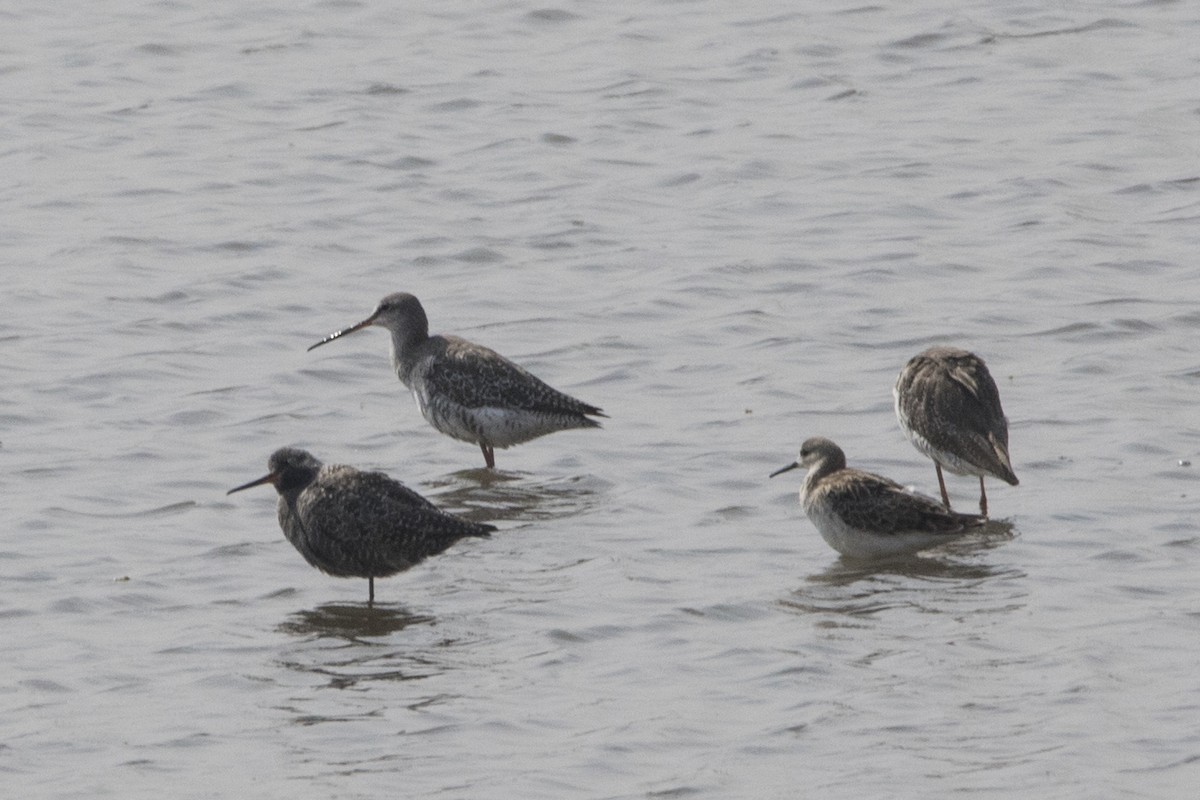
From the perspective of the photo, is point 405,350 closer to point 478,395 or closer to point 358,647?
point 478,395

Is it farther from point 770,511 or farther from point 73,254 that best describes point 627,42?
point 770,511

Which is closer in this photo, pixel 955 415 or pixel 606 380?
pixel 955 415

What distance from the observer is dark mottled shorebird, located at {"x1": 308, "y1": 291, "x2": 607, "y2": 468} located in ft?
43.9

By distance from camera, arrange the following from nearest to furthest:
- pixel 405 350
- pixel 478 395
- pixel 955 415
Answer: pixel 955 415 < pixel 478 395 < pixel 405 350

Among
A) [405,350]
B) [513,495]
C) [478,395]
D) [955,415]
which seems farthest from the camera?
[405,350]

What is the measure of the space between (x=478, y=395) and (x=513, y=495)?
0.80 metres

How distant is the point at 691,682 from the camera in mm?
9477

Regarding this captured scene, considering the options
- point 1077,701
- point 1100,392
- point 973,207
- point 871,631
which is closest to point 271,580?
point 871,631

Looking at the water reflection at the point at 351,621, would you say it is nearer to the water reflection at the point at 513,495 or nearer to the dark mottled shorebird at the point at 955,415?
the water reflection at the point at 513,495

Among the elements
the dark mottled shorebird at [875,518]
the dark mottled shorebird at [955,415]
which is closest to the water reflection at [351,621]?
the dark mottled shorebird at [875,518]

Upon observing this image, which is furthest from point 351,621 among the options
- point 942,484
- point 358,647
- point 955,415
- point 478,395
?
point 942,484

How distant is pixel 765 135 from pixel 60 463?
323 inches

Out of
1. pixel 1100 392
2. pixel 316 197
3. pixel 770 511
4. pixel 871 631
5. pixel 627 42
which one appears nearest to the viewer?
pixel 871 631

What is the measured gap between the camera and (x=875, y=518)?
1121 cm
